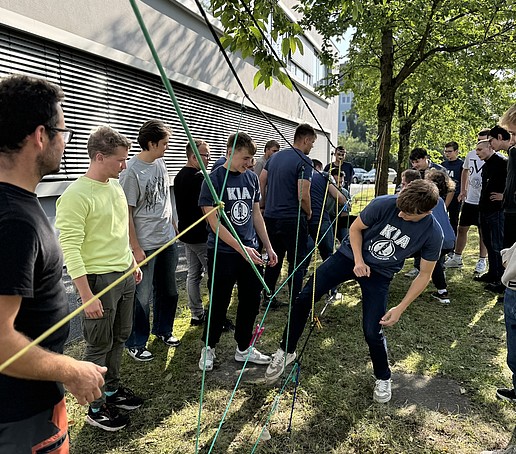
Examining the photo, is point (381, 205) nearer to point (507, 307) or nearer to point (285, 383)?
point (507, 307)

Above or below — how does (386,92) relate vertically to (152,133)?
above

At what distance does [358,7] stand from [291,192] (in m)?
1.79

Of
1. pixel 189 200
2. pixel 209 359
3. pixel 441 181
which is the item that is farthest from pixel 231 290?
pixel 441 181

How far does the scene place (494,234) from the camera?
472 cm

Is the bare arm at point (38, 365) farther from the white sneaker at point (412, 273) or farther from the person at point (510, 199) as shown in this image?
the white sneaker at point (412, 273)

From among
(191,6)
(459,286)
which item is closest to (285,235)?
(459,286)

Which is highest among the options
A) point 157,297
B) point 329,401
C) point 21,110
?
point 21,110

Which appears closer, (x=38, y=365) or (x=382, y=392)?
(x=38, y=365)

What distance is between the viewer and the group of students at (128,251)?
1.05 metres

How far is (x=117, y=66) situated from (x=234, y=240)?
14.0ft

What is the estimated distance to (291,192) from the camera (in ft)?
12.3

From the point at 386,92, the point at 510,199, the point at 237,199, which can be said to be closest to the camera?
the point at 237,199

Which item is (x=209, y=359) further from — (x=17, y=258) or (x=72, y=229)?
(x=17, y=258)

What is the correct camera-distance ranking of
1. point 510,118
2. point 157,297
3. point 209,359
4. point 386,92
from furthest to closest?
point 386,92 < point 157,297 < point 209,359 < point 510,118
